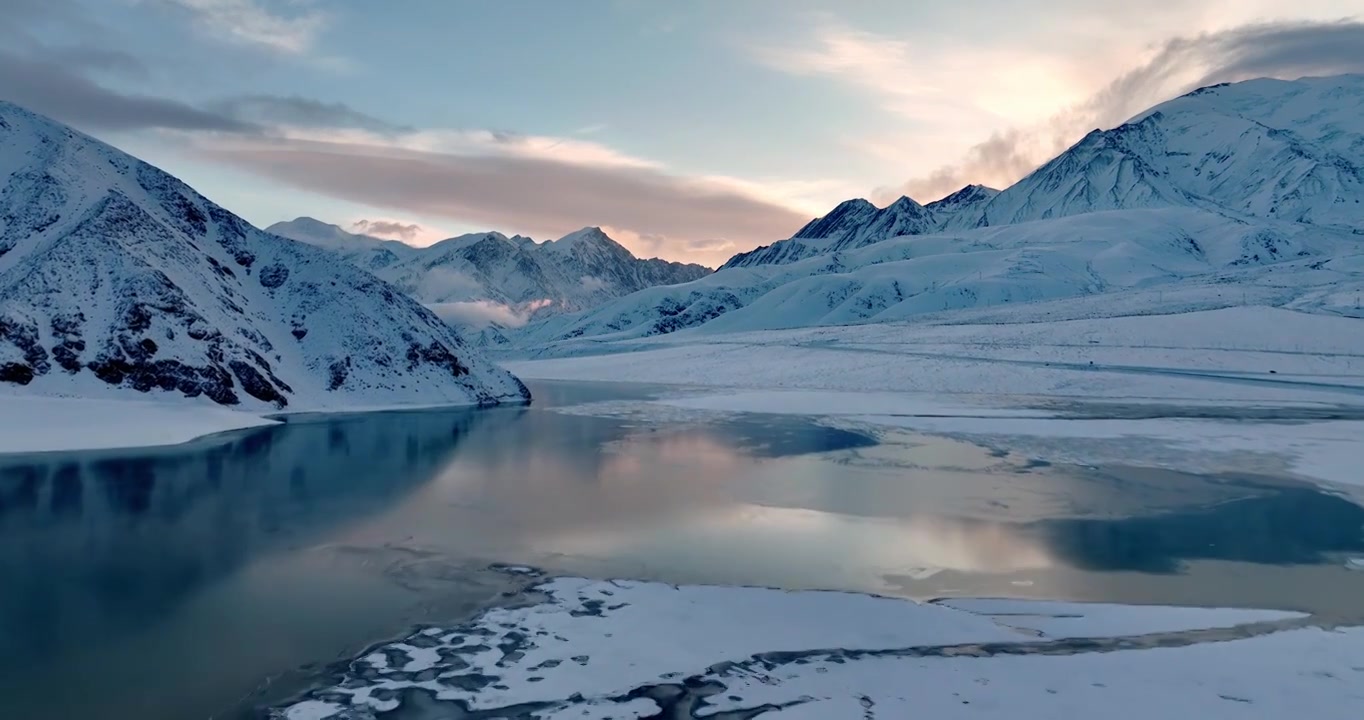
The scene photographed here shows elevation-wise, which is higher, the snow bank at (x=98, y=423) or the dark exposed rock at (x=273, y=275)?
the dark exposed rock at (x=273, y=275)

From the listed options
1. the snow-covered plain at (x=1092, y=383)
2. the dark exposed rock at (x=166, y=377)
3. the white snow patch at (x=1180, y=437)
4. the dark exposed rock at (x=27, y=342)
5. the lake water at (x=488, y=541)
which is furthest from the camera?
the dark exposed rock at (x=166, y=377)

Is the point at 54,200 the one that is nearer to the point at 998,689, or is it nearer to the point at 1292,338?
the point at 998,689

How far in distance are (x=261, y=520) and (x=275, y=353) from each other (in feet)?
139

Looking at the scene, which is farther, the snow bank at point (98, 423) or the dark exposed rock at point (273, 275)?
the dark exposed rock at point (273, 275)

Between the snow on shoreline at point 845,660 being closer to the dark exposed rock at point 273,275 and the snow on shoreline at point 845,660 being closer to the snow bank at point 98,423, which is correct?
the snow bank at point 98,423

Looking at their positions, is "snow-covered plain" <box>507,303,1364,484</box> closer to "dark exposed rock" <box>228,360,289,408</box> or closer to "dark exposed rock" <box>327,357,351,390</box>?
"dark exposed rock" <box>327,357,351,390</box>

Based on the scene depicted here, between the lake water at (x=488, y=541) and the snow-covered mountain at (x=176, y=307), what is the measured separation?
15924 mm

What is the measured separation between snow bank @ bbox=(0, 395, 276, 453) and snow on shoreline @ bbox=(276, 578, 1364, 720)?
33.5 m

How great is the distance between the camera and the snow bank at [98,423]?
39.2 m

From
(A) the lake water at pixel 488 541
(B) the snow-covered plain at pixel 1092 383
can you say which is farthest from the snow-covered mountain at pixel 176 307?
(B) the snow-covered plain at pixel 1092 383

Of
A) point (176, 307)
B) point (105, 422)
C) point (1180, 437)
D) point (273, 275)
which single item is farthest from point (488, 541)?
point (273, 275)

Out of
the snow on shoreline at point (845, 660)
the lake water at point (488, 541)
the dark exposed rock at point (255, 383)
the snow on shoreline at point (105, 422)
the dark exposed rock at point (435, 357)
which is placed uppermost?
the dark exposed rock at point (435, 357)

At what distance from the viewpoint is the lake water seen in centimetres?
1504

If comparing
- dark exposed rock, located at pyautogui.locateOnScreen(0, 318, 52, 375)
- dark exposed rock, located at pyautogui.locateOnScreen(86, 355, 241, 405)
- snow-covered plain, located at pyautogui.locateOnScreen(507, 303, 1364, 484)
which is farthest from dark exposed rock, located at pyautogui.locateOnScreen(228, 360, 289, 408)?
snow-covered plain, located at pyautogui.locateOnScreen(507, 303, 1364, 484)
